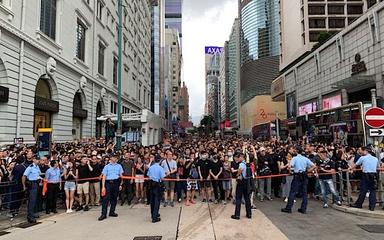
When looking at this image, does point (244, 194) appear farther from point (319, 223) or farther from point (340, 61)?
point (340, 61)

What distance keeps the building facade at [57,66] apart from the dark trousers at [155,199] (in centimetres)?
1137

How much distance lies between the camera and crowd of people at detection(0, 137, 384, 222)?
35.3 feet

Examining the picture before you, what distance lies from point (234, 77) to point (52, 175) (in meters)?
154

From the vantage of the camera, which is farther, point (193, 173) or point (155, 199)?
point (193, 173)

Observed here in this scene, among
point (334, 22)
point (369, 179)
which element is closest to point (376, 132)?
point (369, 179)

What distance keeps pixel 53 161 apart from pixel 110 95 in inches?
1209

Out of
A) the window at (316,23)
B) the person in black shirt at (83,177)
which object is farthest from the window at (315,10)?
the person in black shirt at (83,177)

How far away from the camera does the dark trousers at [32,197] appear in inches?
381

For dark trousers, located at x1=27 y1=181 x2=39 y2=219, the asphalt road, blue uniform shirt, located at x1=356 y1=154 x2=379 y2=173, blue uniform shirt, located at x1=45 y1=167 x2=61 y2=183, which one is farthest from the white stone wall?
dark trousers, located at x1=27 y1=181 x2=39 y2=219

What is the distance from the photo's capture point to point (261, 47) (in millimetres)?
126750

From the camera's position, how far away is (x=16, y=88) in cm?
1873

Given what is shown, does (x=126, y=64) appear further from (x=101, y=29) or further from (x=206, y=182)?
(x=206, y=182)

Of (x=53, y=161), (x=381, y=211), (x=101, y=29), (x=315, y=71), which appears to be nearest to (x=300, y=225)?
(x=381, y=211)

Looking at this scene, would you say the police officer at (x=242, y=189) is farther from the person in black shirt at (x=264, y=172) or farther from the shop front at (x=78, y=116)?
the shop front at (x=78, y=116)
